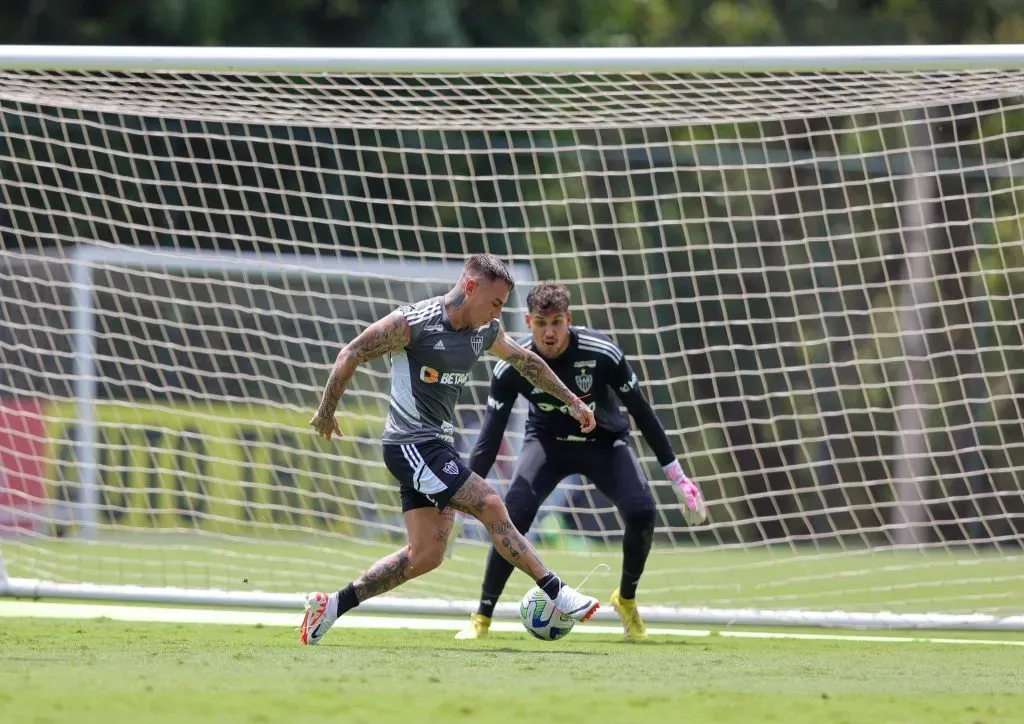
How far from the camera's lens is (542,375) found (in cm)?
664

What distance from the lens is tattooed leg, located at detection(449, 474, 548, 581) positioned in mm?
6250

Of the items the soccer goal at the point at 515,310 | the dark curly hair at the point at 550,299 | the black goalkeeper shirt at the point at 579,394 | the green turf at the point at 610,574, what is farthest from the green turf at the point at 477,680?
the green turf at the point at 610,574

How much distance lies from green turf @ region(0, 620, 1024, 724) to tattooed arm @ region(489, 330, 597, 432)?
1.12 meters

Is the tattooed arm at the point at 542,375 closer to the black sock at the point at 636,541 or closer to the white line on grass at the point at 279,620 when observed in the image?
the black sock at the point at 636,541

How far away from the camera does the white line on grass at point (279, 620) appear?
7812 millimetres

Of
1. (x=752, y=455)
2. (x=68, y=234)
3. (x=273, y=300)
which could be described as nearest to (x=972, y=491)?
(x=752, y=455)

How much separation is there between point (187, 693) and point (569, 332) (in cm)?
330

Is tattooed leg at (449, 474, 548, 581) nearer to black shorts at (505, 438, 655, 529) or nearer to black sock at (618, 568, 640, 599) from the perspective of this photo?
black shorts at (505, 438, 655, 529)

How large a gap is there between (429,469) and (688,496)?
1.65 m

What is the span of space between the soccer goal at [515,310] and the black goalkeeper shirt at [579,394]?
1.34 m

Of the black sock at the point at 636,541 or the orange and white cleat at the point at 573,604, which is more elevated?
the orange and white cleat at the point at 573,604

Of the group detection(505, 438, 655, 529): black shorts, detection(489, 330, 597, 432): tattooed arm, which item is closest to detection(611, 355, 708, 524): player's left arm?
detection(505, 438, 655, 529): black shorts

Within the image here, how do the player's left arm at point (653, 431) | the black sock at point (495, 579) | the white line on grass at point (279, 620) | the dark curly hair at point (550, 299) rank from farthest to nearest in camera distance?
the white line on grass at point (279, 620), the player's left arm at point (653, 431), the black sock at point (495, 579), the dark curly hair at point (550, 299)

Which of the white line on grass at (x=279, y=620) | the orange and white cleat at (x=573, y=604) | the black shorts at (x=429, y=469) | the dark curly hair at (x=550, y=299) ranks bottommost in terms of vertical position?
the white line on grass at (x=279, y=620)
